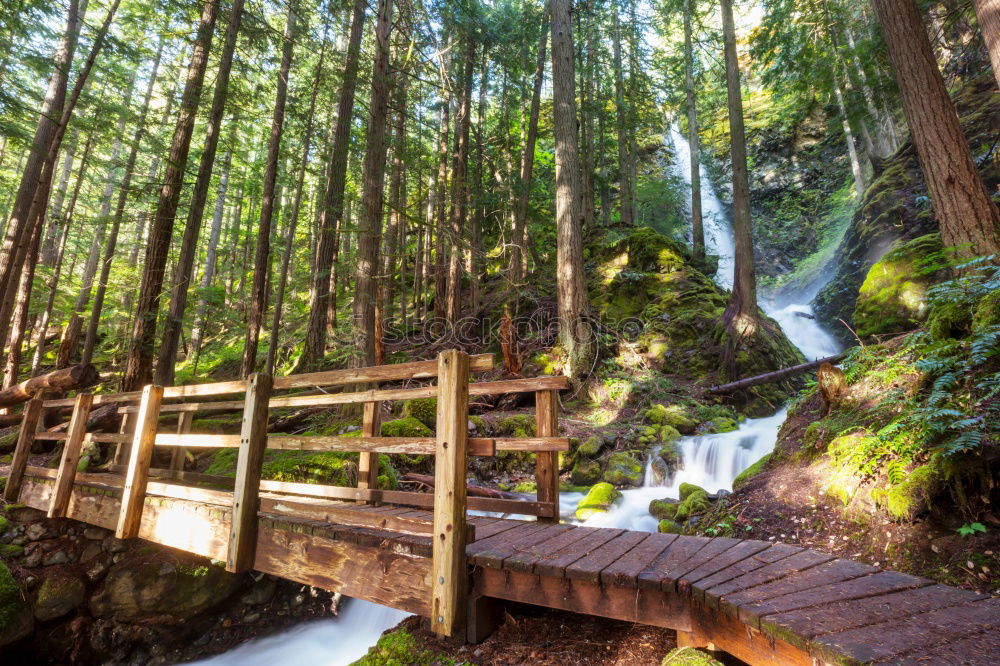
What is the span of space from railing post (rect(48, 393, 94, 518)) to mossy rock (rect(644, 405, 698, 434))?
9.41 metres

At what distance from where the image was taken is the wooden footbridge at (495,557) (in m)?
2.15

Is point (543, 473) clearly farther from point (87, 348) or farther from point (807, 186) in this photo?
point (807, 186)

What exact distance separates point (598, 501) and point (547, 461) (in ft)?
9.95

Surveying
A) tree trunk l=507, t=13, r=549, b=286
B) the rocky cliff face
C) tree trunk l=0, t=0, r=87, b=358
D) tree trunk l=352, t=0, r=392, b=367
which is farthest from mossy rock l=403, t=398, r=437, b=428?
the rocky cliff face

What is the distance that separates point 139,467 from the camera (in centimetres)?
504

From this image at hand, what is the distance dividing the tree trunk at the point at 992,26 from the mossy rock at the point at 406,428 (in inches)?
362

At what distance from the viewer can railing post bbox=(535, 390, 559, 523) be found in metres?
4.34

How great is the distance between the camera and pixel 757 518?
4.99 m

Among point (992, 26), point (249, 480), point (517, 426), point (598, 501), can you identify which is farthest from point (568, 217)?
point (249, 480)

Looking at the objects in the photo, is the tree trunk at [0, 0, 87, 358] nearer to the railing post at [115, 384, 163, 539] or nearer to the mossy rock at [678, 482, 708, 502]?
the railing post at [115, 384, 163, 539]

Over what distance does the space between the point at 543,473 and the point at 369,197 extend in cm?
587

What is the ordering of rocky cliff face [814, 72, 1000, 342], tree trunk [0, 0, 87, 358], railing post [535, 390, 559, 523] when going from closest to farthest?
railing post [535, 390, 559, 523] → tree trunk [0, 0, 87, 358] → rocky cliff face [814, 72, 1000, 342]

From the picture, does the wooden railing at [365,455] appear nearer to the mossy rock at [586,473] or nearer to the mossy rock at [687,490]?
the mossy rock at [687,490]

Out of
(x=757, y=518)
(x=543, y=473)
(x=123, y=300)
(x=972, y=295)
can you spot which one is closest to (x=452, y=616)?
(x=543, y=473)
